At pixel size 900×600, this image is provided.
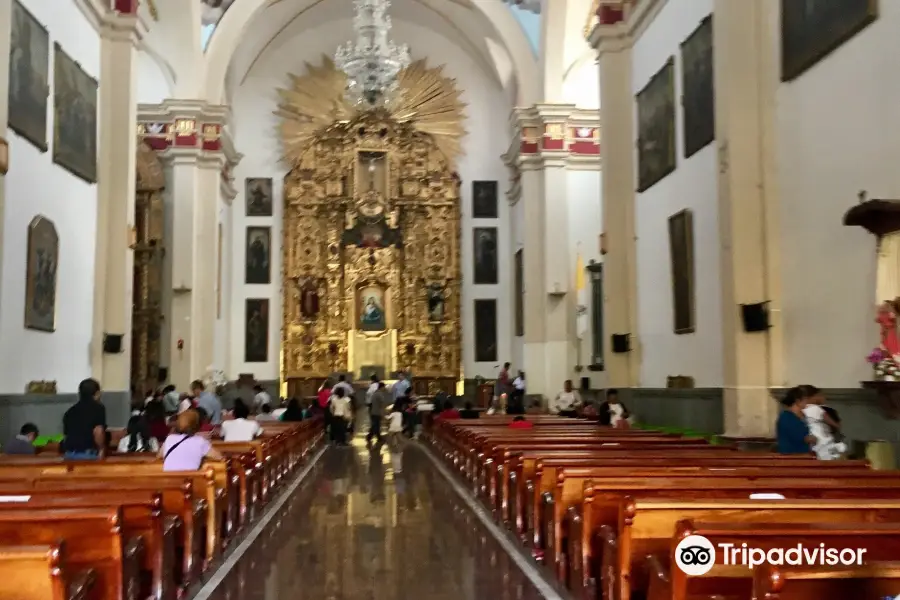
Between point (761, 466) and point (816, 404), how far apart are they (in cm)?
162

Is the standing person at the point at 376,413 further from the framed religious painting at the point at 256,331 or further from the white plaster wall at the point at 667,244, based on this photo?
the framed religious painting at the point at 256,331

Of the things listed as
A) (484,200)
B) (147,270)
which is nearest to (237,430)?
(147,270)

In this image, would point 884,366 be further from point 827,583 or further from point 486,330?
point 486,330

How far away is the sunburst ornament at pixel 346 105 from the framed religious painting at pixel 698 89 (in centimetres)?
1301

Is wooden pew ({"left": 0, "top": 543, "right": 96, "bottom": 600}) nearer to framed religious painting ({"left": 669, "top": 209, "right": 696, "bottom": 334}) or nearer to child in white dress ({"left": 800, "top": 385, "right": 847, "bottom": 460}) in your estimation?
child in white dress ({"left": 800, "top": 385, "right": 847, "bottom": 460})

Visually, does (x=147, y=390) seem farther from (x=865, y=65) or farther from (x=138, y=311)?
(x=865, y=65)

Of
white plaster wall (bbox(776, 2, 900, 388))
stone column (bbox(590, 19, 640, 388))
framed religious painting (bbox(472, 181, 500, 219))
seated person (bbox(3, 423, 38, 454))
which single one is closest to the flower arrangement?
white plaster wall (bbox(776, 2, 900, 388))

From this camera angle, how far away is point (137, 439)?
8000 mm

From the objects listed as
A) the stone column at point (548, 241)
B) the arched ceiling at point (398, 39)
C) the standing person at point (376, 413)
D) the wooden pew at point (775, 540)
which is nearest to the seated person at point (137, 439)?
the wooden pew at point (775, 540)

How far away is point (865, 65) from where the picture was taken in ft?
22.7

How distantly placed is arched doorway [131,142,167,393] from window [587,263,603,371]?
27.6ft

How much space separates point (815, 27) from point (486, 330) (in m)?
15.7

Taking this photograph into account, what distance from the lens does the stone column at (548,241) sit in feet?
58.4

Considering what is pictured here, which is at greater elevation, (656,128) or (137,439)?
(656,128)
